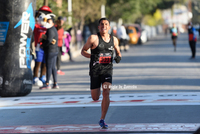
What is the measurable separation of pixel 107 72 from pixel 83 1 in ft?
102

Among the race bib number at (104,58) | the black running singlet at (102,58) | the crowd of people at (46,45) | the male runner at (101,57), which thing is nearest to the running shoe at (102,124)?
the male runner at (101,57)

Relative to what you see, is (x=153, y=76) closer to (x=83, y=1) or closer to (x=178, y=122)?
(x=178, y=122)

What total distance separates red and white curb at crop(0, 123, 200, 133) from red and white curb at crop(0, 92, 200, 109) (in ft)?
7.36

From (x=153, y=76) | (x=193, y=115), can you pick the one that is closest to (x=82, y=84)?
(x=153, y=76)

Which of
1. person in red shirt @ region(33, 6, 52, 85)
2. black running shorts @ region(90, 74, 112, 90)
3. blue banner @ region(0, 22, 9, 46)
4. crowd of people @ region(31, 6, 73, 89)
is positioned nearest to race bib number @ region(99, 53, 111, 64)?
black running shorts @ region(90, 74, 112, 90)

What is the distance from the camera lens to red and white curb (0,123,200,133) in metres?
7.07

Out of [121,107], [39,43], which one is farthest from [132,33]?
[121,107]

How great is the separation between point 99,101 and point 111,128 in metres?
3.03

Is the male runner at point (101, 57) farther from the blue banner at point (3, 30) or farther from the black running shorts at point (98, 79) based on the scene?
the blue banner at point (3, 30)

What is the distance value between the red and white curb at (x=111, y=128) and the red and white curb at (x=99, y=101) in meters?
2.24

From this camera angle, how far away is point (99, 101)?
1029 cm

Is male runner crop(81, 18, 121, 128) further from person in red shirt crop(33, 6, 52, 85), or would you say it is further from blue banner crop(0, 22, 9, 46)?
person in red shirt crop(33, 6, 52, 85)

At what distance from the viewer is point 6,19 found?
1073 centimetres

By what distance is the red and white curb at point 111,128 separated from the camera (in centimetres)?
707
